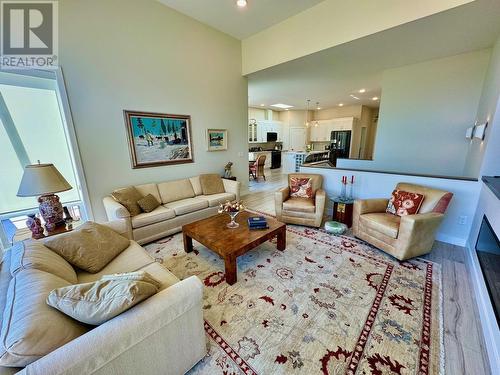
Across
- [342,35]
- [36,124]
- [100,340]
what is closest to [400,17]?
[342,35]

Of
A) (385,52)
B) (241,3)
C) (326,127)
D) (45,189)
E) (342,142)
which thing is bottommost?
(45,189)

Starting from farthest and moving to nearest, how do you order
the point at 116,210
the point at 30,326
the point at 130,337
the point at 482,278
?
the point at 116,210 < the point at 482,278 < the point at 130,337 < the point at 30,326

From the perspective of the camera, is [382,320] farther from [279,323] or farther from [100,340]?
[100,340]

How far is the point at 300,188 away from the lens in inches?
141

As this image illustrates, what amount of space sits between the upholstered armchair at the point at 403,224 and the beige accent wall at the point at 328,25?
2.08m

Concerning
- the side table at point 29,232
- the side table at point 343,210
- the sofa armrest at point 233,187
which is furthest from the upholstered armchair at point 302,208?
the side table at point 29,232

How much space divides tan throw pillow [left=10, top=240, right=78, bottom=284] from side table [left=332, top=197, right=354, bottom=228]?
10.7 ft

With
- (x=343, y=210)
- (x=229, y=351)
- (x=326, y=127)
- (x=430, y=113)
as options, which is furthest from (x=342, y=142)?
(x=229, y=351)

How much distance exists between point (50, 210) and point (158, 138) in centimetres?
184

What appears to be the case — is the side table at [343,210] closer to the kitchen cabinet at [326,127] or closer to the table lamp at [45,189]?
the table lamp at [45,189]

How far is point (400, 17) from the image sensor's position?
243cm

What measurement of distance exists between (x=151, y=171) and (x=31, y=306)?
2.86m

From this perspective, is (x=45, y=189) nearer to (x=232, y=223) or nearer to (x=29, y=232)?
(x=29, y=232)

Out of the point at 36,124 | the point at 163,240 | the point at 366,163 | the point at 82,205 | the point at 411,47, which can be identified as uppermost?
the point at 411,47
